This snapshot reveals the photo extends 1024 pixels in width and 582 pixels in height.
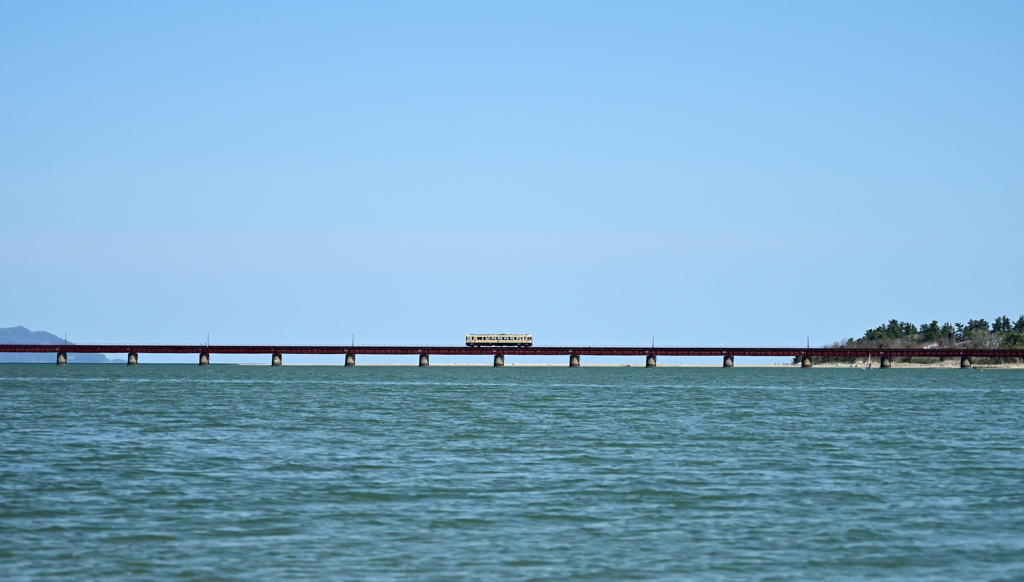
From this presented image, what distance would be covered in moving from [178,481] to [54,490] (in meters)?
3.33

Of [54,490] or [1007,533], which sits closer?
[1007,533]

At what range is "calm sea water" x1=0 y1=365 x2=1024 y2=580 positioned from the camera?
20.5 meters

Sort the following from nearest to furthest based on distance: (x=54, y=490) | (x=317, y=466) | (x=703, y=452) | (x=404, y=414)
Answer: (x=54, y=490)
(x=317, y=466)
(x=703, y=452)
(x=404, y=414)

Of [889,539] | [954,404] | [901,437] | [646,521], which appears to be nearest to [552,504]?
[646,521]

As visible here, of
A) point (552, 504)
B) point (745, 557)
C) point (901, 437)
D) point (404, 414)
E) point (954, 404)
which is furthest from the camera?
point (954, 404)

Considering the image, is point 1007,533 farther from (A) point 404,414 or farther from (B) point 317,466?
(A) point 404,414

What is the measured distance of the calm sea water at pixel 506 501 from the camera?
2055cm

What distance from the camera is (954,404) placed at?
81.9 m

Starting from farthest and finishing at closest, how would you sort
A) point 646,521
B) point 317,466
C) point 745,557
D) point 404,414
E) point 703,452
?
A: 1. point 404,414
2. point 703,452
3. point 317,466
4. point 646,521
5. point 745,557

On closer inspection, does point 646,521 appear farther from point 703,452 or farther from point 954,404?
point 954,404

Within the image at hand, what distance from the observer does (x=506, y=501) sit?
90.8 feet

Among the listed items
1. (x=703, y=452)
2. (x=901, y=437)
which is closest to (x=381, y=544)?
(x=703, y=452)

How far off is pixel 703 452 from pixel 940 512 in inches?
576

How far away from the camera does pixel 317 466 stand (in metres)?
35.1
